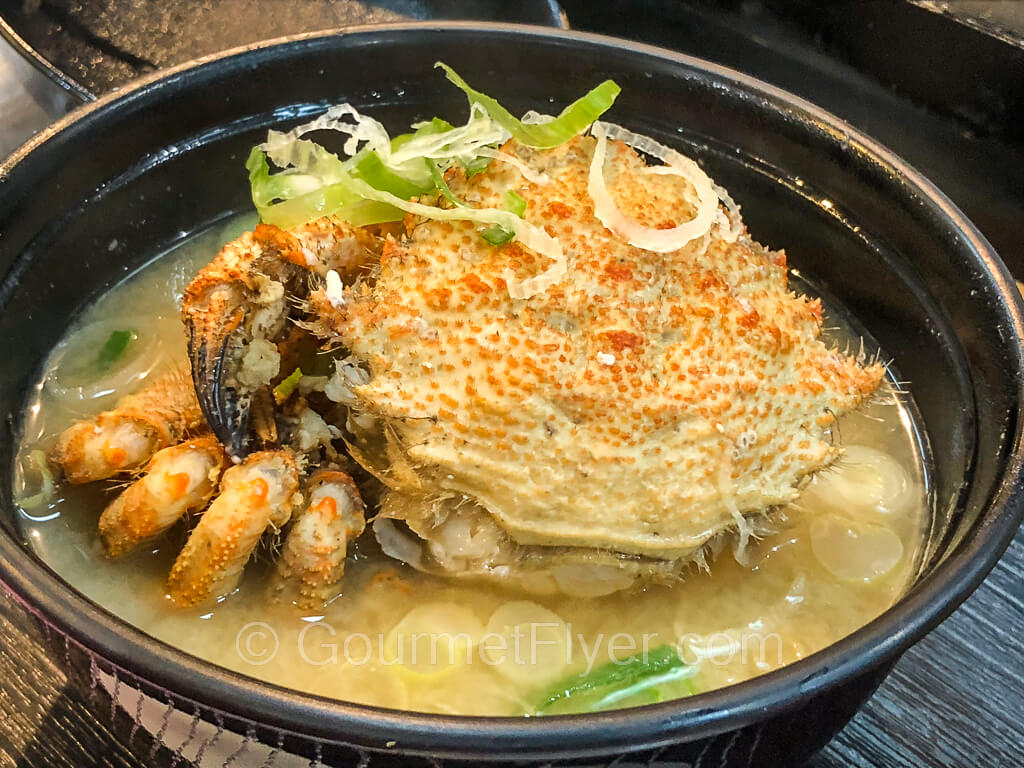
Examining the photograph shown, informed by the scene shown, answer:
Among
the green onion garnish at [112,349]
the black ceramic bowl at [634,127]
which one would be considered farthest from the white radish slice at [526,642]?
the green onion garnish at [112,349]

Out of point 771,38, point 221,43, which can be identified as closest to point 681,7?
point 771,38

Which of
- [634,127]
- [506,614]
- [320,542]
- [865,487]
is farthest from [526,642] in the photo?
[634,127]

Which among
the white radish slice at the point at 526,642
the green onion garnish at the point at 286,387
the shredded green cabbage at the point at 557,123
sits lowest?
the white radish slice at the point at 526,642

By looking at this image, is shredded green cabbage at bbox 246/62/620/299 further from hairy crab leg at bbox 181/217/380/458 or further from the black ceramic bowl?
the black ceramic bowl

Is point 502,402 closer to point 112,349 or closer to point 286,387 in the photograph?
point 286,387

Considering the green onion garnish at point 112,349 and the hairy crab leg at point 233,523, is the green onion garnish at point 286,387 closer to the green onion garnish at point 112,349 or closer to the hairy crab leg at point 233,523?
the hairy crab leg at point 233,523

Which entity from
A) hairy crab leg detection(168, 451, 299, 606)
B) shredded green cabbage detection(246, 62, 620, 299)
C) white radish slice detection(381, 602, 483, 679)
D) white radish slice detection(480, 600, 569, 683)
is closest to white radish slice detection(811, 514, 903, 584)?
white radish slice detection(480, 600, 569, 683)
